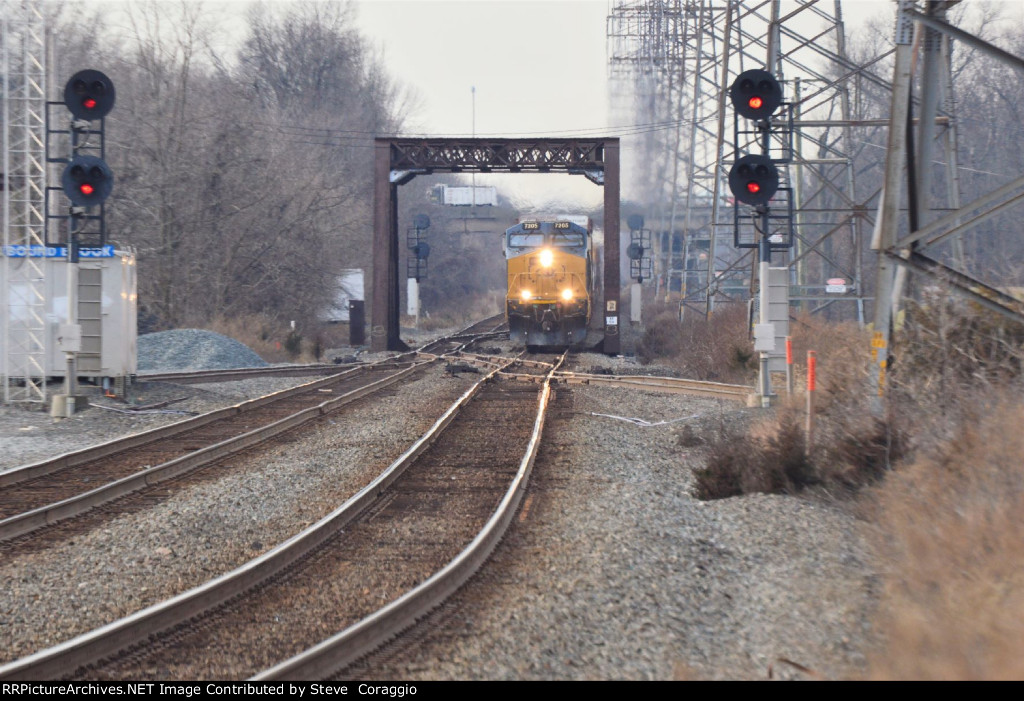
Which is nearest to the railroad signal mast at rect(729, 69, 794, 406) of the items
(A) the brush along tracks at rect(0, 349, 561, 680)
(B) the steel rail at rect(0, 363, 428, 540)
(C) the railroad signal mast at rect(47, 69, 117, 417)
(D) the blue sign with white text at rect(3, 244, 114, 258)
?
(A) the brush along tracks at rect(0, 349, 561, 680)

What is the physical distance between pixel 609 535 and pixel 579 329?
953 inches

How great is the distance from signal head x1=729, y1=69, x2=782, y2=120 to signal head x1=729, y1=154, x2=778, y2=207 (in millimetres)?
604

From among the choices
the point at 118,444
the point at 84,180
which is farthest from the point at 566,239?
the point at 118,444

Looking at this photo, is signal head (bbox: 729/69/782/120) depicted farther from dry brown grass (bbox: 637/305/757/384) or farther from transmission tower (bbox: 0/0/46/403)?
transmission tower (bbox: 0/0/46/403)

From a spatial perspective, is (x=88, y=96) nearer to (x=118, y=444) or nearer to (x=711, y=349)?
(x=118, y=444)

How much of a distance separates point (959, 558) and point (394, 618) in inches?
134

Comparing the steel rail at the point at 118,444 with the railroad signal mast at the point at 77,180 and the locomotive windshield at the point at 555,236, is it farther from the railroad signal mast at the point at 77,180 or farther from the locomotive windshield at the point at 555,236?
the locomotive windshield at the point at 555,236

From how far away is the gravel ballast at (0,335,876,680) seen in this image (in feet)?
18.8

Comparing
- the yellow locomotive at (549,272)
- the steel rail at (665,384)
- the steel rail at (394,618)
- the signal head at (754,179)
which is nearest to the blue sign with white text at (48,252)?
the steel rail at (665,384)

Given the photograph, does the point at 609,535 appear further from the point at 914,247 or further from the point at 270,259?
the point at 270,259

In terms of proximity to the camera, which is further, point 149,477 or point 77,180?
point 77,180

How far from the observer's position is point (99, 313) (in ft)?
63.2

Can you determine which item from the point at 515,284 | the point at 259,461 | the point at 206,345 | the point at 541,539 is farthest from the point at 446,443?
the point at 515,284

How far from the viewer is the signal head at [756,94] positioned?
534 inches
